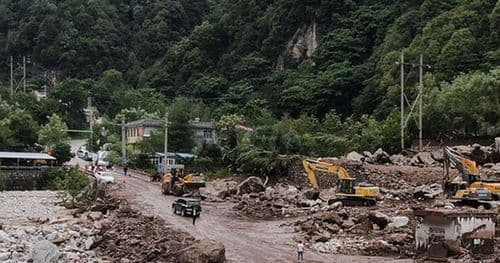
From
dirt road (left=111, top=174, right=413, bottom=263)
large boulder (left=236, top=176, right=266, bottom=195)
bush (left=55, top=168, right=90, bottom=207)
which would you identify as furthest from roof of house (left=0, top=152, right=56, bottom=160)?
large boulder (left=236, top=176, right=266, bottom=195)

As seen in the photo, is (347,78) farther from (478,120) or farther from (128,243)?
(128,243)

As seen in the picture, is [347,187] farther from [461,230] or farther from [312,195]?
[461,230]

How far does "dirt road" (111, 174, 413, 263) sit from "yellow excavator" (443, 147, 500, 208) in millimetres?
6941

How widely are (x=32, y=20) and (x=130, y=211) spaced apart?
350ft

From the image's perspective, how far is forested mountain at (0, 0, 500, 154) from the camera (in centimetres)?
6031

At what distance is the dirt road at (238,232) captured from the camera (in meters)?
25.4

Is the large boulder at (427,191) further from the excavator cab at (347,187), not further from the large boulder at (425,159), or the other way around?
the large boulder at (425,159)

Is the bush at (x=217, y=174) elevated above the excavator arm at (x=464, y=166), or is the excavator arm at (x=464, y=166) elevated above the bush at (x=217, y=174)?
the excavator arm at (x=464, y=166)

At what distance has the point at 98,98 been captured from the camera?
116 metres

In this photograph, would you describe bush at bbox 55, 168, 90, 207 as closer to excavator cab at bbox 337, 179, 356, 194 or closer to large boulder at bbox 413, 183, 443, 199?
excavator cab at bbox 337, 179, 356, 194

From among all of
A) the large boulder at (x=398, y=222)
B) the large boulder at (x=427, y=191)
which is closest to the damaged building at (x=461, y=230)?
the large boulder at (x=398, y=222)

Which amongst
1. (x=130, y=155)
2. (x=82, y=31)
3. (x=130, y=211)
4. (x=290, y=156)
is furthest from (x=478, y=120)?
(x=82, y=31)

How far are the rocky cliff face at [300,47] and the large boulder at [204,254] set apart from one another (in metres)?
80.2

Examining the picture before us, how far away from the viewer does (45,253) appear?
26.2 meters
